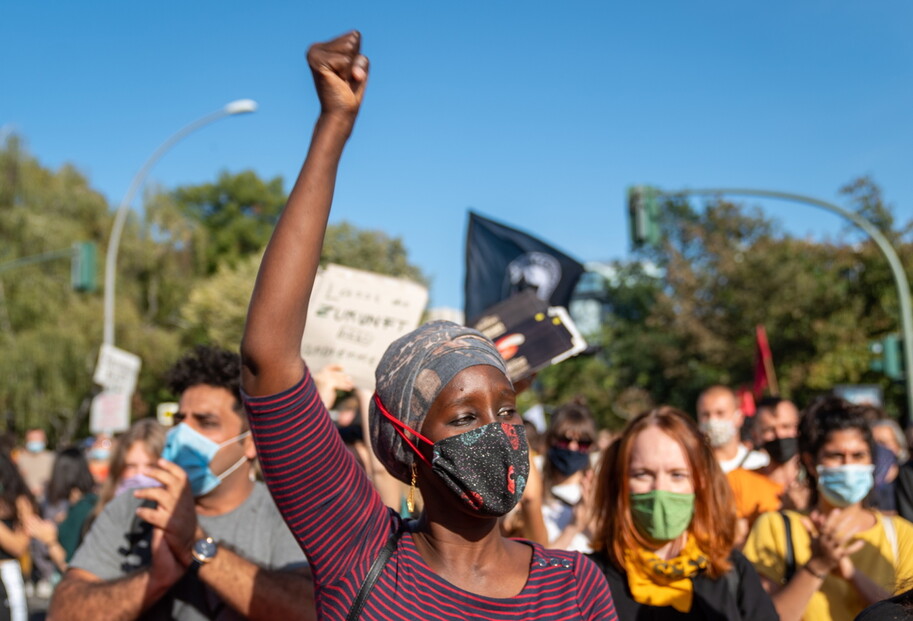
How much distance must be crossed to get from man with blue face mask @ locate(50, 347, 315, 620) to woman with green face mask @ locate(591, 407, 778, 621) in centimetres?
114

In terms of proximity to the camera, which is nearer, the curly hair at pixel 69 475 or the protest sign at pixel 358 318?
the protest sign at pixel 358 318

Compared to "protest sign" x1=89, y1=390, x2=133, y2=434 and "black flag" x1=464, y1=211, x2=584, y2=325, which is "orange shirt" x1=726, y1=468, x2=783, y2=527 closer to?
"black flag" x1=464, y1=211, x2=584, y2=325

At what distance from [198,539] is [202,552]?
0.08m

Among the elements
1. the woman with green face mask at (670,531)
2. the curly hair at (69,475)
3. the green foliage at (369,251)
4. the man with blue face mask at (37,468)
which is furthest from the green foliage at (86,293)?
the woman with green face mask at (670,531)

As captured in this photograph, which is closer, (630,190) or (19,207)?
(630,190)

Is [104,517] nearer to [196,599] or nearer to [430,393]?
[196,599]

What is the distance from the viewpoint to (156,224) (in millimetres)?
36031

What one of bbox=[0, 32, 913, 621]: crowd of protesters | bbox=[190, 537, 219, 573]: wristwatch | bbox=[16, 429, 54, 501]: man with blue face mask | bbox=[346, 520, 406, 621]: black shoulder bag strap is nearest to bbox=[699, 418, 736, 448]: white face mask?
bbox=[0, 32, 913, 621]: crowd of protesters

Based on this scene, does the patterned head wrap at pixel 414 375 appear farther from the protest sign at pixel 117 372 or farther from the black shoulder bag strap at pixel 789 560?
the protest sign at pixel 117 372

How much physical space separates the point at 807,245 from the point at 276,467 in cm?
3456

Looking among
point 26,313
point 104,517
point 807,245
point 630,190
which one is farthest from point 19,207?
point 104,517

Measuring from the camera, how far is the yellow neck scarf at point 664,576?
10.7 ft

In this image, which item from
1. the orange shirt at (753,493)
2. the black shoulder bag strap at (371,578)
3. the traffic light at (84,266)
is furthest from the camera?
the traffic light at (84,266)

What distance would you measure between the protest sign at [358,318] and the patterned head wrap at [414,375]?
5.88 ft
